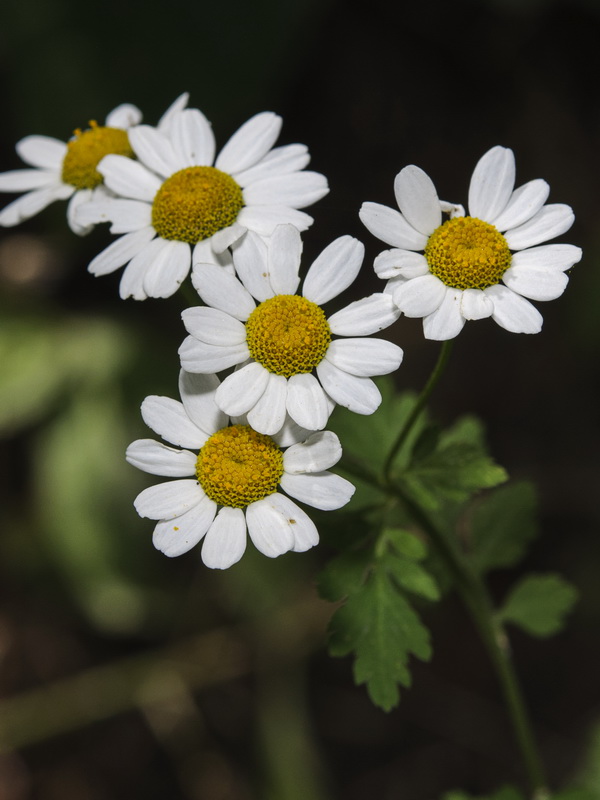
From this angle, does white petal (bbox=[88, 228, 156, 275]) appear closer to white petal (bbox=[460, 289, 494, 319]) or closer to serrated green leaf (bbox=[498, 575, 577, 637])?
white petal (bbox=[460, 289, 494, 319])

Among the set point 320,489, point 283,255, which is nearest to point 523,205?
point 283,255

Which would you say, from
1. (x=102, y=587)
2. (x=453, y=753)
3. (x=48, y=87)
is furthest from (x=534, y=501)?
(x=48, y=87)

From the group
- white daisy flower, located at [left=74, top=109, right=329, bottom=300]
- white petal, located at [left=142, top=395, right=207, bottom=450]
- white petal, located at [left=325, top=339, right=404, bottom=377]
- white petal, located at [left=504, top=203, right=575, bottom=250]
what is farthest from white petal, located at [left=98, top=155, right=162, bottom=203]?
white petal, located at [left=504, top=203, right=575, bottom=250]

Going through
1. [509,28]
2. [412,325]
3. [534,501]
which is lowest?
[534,501]

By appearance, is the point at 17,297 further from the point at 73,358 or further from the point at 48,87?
the point at 48,87

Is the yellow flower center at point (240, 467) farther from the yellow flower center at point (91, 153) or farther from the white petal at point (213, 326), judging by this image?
the yellow flower center at point (91, 153)

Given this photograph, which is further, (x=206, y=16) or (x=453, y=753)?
(x=206, y=16)

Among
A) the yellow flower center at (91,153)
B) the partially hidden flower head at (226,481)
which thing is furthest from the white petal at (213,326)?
the yellow flower center at (91,153)
